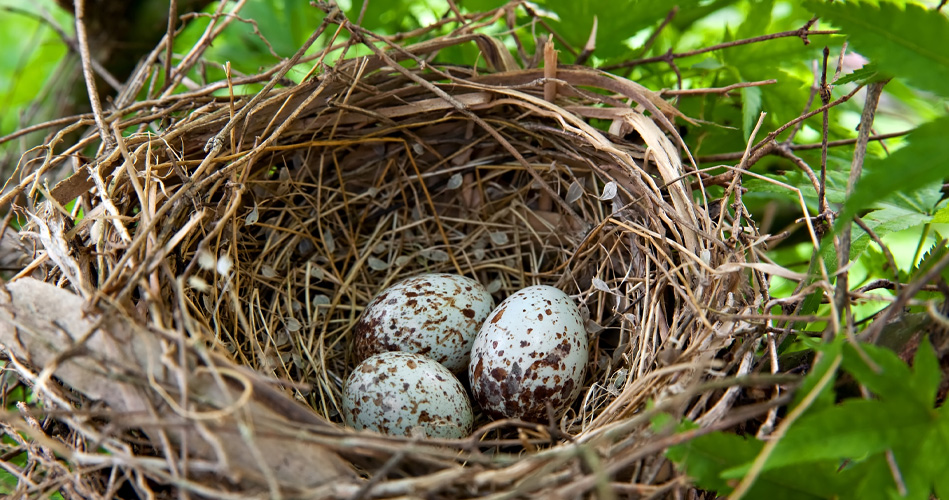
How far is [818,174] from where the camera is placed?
1296 millimetres

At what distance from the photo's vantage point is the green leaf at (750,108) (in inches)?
48.1

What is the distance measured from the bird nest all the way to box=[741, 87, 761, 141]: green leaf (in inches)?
5.4

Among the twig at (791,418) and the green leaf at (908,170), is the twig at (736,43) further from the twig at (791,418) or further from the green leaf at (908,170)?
the twig at (791,418)

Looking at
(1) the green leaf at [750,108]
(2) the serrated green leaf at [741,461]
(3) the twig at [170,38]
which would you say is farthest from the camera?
(3) the twig at [170,38]

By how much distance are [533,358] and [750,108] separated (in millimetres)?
687

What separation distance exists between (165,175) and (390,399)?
0.65 m

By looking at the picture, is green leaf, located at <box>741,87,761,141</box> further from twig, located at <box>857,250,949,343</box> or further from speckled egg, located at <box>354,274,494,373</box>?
speckled egg, located at <box>354,274,494,373</box>

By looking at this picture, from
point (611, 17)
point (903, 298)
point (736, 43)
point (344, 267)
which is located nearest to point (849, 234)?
point (903, 298)

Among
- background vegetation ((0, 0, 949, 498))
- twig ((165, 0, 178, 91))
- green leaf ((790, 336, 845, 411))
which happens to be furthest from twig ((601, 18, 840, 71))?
twig ((165, 0, 178, 91))

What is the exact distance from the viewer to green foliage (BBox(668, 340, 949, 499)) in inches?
26.2

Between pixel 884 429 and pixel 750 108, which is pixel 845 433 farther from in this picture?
pixel 750 108

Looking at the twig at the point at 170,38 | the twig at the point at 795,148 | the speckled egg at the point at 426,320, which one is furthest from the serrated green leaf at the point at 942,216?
the twig at the point at 170,38

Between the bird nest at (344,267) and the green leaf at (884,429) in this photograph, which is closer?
the green leaf at (884,429)

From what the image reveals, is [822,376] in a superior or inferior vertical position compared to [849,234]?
inferior
